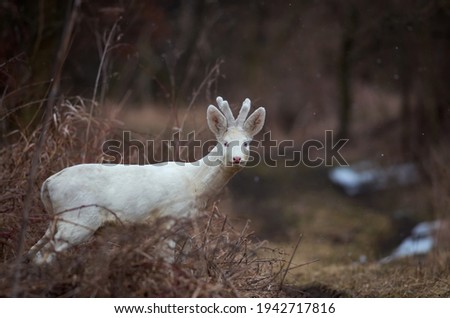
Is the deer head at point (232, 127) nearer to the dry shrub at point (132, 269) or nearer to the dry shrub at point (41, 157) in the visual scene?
the dry shrub at point (132, 269)

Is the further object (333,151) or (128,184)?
(333,151)

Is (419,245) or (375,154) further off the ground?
(419,245)

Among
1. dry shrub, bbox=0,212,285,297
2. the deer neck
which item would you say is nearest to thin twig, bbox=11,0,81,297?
dry shrub, bbox=0,212,285,297

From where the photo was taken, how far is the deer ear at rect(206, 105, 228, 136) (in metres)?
4.57

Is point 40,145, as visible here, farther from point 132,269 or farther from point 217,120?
point 217,120

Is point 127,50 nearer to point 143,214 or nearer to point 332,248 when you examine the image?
point 332,248

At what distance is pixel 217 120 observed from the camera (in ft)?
15.1

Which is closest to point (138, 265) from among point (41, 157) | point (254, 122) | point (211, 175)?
point (211, 175)

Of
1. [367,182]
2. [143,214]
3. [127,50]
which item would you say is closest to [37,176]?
[143,214]

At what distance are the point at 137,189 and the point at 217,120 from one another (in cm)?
60

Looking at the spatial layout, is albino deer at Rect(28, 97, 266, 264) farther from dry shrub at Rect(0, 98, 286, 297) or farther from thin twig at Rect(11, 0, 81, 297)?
thin twig at Rect(11, 0, 81, 297)

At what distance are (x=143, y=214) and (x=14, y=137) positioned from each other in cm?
287
